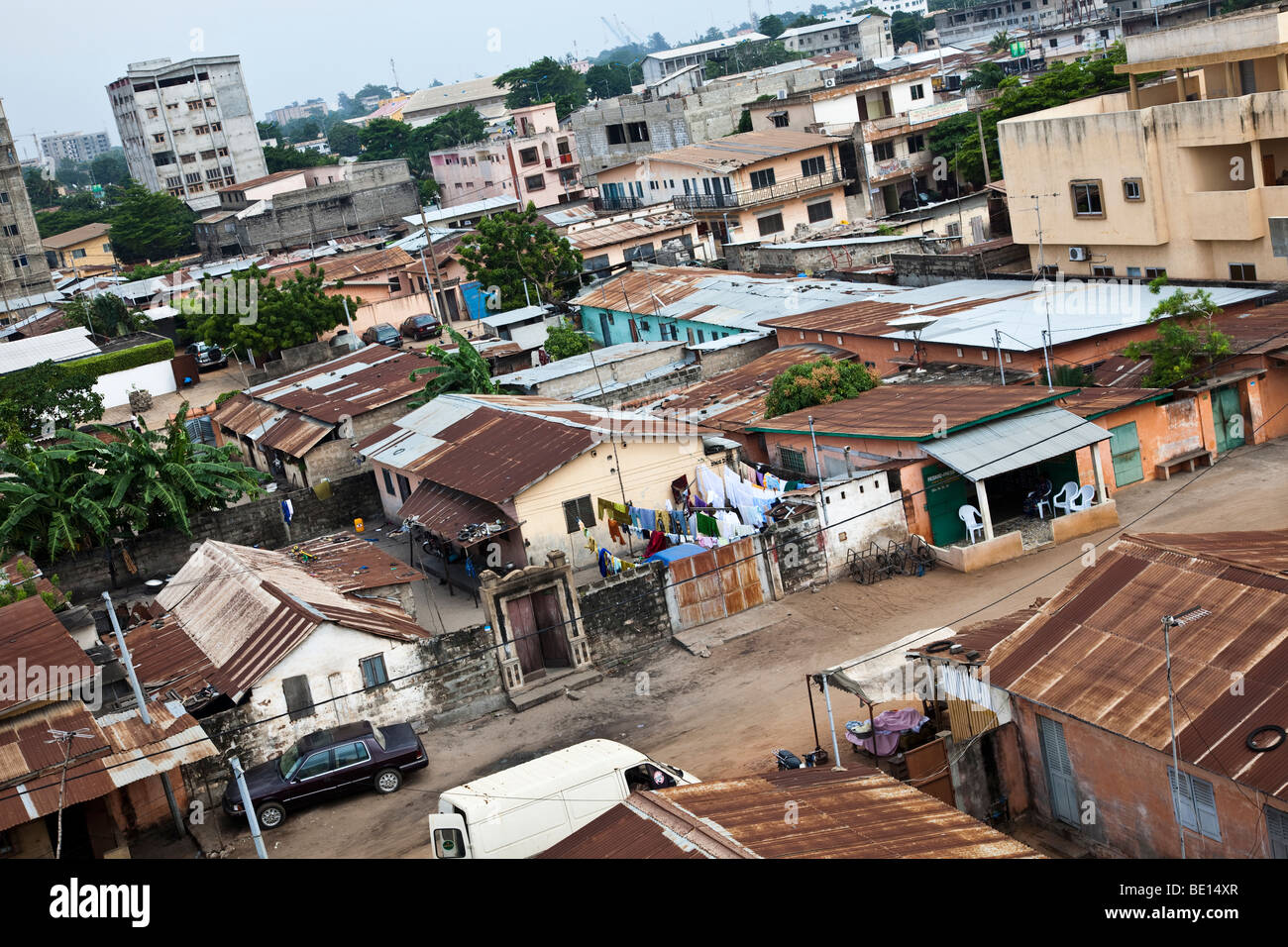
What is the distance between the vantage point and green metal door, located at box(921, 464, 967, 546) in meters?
22.3

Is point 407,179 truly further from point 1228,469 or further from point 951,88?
point 1228,469

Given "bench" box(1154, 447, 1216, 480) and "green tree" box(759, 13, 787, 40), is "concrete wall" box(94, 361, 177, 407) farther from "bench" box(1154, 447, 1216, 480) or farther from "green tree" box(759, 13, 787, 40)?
"green tree" box(759, 13, 787, 40)

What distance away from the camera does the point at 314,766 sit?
17.1 meters

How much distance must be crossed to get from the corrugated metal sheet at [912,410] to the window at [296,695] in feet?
36.0

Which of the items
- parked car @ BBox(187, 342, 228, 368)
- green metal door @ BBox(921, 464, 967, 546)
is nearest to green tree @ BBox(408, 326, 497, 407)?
green metal door @ BBox(921, 464, 967, 546)

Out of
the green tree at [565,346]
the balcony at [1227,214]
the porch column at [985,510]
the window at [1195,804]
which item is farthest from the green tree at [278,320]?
the window at [1195,804]

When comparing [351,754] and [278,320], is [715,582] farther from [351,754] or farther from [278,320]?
[278,320]

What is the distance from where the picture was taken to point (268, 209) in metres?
74.9

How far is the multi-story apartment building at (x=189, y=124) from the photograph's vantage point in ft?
332

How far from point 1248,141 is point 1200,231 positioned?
2.41 m

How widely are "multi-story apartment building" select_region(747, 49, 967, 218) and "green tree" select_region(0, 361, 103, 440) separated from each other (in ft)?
105

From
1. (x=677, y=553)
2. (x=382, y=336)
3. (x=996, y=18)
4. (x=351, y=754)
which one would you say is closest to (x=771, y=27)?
(x=996, y=18)

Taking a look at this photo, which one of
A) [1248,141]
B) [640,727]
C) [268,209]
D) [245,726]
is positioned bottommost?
[640,727]
